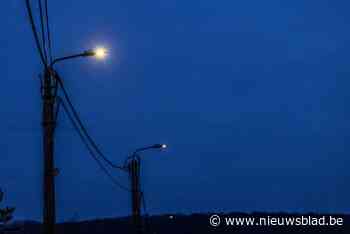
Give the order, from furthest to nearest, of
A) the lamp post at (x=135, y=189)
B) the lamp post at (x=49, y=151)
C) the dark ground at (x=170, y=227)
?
the dark ground at (x=170, y=227) < the lamp post at (x=135, y=189) < the lamp post at (x=49, y=151)

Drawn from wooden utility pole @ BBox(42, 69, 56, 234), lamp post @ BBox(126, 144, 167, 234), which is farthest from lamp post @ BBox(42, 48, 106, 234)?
lamp post @ BBox(126, 144, 167, 234)

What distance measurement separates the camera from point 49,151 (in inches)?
554

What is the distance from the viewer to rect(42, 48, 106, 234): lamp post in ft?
45.6

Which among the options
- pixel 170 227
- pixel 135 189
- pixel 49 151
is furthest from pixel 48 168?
pixel 170 227

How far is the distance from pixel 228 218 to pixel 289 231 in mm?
22130

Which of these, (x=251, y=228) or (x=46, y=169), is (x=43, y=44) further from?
(x=251, y=228)

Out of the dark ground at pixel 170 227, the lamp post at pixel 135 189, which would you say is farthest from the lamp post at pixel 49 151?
the dark ground at pixel 170 227

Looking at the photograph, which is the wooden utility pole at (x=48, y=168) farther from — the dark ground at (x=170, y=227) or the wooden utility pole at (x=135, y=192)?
the dark ground at (x=170, y=227)

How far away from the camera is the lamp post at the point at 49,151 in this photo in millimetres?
13906

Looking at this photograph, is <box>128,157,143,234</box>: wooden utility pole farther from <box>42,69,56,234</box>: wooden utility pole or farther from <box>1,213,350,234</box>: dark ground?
<box>1,213,350,234</box>: dark ground

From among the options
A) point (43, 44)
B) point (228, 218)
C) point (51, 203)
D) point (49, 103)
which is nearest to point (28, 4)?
point (43, 44)

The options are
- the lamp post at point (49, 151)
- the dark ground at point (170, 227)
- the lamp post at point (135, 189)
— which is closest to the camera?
the lamp post at point (49, 151)

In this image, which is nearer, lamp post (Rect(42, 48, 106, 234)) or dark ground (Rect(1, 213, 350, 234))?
lamp post (Rect(42, 48, 106, 234))

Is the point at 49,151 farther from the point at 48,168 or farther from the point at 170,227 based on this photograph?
the point at 170,227
